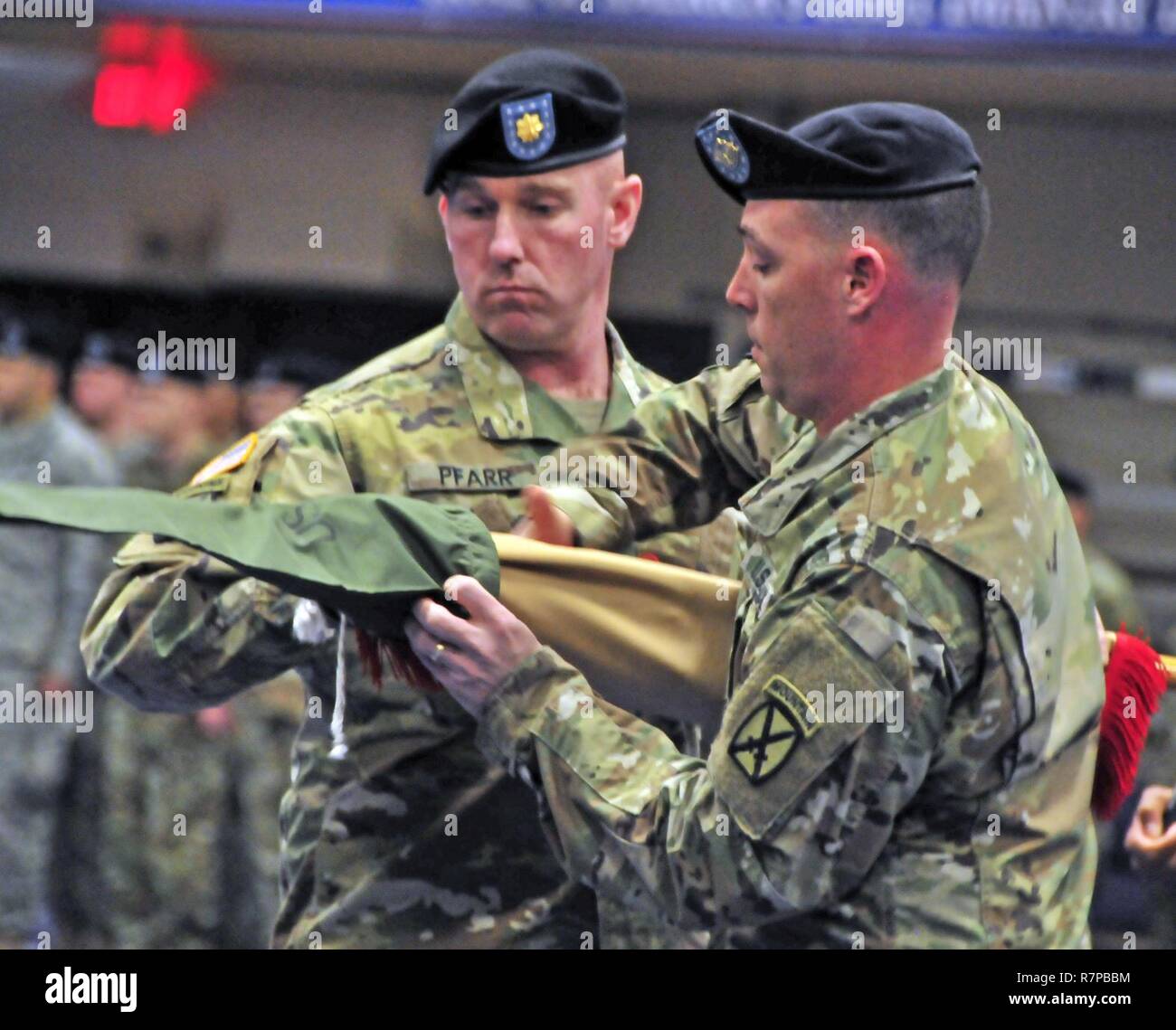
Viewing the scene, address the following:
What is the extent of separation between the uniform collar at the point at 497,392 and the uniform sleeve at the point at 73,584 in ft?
12.5

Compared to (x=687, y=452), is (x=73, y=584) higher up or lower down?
lower down

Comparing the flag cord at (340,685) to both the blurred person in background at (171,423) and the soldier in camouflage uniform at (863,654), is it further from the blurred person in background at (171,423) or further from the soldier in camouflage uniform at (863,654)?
the blurred person in background at (171,423)

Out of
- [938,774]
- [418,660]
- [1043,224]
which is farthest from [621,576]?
[1043,224]

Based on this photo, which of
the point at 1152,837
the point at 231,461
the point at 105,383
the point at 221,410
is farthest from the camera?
the point at 105,383

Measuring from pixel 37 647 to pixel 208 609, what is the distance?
415 cm

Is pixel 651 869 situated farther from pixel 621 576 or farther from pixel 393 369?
pixel 393 369

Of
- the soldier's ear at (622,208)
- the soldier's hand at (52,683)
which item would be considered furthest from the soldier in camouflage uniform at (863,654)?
the soldier's hand at (52,683)

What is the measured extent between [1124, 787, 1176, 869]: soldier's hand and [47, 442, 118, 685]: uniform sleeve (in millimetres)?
4366

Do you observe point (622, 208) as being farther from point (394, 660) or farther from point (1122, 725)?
point (1122, 725)

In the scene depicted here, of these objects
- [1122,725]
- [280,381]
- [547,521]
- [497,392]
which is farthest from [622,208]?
[280,381]

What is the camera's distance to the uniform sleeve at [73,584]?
21.8 feet

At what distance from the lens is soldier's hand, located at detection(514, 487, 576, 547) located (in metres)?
2.62

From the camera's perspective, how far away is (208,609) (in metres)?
2.72

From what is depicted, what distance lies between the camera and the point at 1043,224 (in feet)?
25.4
